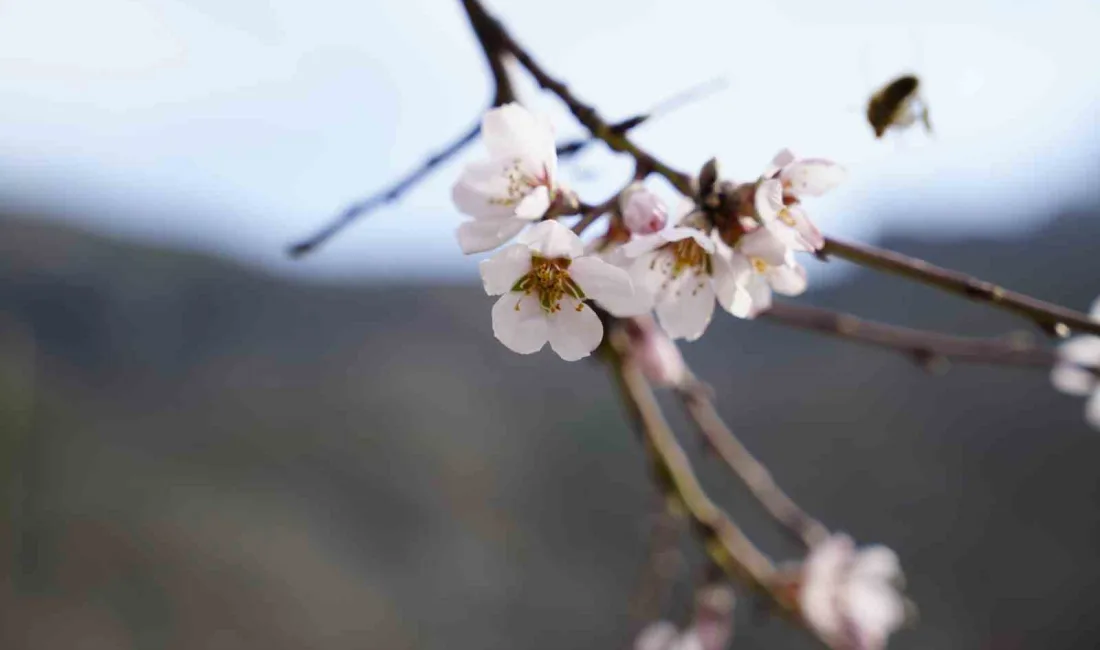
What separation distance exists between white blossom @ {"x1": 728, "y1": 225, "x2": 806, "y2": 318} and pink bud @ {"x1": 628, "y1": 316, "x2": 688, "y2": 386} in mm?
483

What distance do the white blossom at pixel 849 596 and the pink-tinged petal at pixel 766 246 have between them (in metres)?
0.62

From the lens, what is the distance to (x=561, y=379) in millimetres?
6160

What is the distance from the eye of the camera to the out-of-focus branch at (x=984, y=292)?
480 mm

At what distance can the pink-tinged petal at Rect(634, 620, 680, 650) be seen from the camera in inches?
49.0

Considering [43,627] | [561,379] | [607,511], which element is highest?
[561,379]

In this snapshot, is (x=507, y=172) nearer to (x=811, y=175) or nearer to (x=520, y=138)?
(x=520, y=138)

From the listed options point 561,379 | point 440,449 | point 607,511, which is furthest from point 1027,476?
point 440,449

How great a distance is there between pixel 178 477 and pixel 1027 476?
5607 millimetres

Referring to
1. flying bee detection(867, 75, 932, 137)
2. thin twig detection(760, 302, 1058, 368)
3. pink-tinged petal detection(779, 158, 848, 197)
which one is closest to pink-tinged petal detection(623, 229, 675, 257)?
pink-tinged petal detection(779, 158, 848, 197)

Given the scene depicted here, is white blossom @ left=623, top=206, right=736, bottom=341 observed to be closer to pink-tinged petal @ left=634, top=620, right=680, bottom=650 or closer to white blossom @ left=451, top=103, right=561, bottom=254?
white blossom @ left=451, top=103, right=561, bottom=254

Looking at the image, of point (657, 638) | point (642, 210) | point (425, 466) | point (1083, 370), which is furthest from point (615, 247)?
point (425, 466)

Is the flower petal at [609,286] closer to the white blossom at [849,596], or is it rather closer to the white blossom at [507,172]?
the white blossom at [507,172]

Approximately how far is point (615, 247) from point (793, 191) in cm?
12

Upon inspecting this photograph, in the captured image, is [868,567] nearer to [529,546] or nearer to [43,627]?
[529,546]
